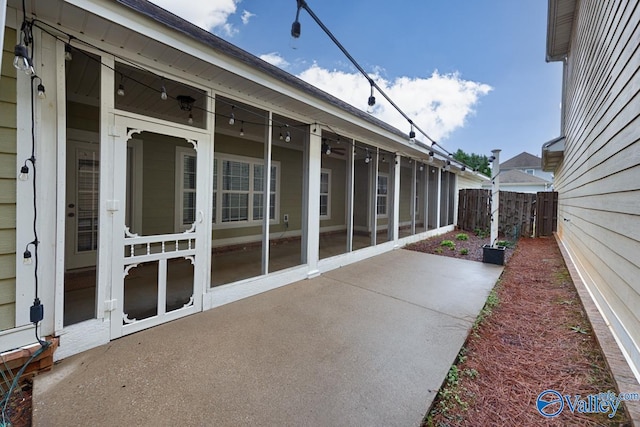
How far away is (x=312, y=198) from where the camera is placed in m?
4.27

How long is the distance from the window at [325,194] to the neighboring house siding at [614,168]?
586 centimetres

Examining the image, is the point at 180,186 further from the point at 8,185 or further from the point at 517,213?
the point at 517,213

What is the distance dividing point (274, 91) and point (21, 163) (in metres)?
2.30

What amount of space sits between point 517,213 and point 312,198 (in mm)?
8806

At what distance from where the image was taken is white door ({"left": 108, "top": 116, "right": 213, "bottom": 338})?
7.88 ft

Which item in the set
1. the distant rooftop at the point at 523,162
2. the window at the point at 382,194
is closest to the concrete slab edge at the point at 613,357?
→ the window at the point at 382,194

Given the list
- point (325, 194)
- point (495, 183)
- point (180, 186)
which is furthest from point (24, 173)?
point (495, 183)

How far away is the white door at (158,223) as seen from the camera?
Result: 2400 mm

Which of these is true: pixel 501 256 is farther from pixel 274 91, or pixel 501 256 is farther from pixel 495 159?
pixel 274 91

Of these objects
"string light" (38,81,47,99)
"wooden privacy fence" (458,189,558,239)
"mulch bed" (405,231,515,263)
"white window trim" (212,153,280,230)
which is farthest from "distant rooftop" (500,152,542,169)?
"string light" (38,81,47,99)

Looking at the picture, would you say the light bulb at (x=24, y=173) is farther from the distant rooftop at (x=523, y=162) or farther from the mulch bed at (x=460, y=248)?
the distant rooftop at (x=523, y=162)

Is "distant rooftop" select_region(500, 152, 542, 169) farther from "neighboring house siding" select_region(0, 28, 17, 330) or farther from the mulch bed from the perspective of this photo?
"neighboring house siding" select_region(0, 28, 17, 330)

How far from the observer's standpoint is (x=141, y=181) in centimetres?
473

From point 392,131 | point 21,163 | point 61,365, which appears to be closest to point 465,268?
point 392,131
